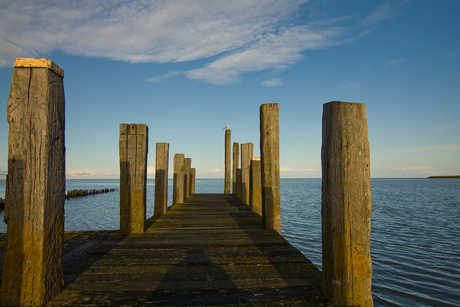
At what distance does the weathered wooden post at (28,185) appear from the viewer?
2355 millimetres

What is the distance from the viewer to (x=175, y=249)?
413cm

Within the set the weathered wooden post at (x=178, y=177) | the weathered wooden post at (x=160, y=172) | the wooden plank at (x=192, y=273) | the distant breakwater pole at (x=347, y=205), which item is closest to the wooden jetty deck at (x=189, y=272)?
the wooden plank at (x=192, y=273)

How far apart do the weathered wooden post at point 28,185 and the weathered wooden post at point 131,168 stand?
254cm

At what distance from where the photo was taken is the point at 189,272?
318 cm

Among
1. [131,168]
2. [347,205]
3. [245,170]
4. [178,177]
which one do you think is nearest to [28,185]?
[131,168]

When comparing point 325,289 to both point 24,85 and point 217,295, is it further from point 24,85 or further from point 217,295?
point 24,85

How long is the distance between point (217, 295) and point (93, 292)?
1196 millimetres

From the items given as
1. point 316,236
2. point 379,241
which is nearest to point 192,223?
point 316,236

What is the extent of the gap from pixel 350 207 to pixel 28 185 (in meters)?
2.77

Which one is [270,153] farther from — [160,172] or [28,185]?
[28,185]

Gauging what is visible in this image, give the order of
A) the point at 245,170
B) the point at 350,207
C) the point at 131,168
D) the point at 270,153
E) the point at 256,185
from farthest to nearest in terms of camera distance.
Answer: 1. the point at 245,170
2. the point at 256,185
3. the point at 270,153
4. the point at 131,168
5. the point at 350,207

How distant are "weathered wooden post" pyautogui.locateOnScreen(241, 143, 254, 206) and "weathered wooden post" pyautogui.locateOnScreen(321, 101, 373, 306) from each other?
735 centimetres

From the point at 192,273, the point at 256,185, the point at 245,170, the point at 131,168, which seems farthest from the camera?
the point at 245,170

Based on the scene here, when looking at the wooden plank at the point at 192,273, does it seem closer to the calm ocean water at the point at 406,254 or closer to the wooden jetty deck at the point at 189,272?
the wooden jetty deck at the point at 189,272
